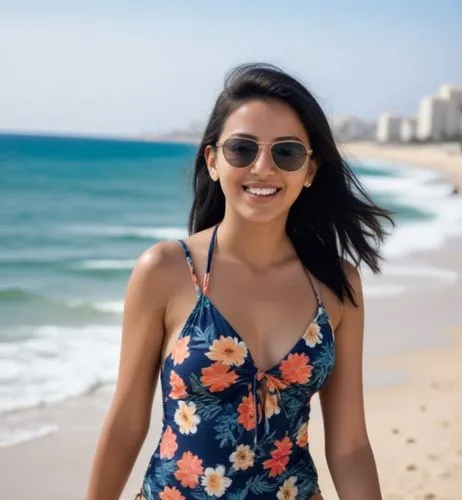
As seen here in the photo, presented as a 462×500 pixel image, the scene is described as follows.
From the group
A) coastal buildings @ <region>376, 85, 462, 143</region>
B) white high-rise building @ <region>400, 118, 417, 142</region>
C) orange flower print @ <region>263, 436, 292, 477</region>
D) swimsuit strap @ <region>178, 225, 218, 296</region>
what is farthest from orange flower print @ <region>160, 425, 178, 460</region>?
white high-rise building @ <region>400, 118, 417, 142</region>

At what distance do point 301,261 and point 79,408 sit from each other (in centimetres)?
465

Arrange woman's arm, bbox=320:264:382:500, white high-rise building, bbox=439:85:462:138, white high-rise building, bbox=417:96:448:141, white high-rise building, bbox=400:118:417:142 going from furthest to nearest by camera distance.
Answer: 1. white high-rise building, bbox=400:118:417:142
2. white high-rise building, bbox=417:96:448:141
3. white high-rise building, bbox=439:85:462:138
4. woman's arm, bbox=320:264:382:500

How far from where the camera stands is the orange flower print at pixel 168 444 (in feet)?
6.97

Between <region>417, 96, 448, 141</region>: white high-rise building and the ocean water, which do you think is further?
<region>417, 96, 448, 141</region>: white high-rise building

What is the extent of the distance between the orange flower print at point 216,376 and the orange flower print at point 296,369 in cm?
13

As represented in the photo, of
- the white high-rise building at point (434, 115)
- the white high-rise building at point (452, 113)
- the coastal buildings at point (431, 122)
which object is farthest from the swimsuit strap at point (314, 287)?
the white high-rise building at point (434, 115)

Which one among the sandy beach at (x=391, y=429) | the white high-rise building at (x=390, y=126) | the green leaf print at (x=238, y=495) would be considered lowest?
the white high-rise building at (x=390, y=126)

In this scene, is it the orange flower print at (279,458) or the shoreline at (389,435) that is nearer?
the orange flower print at (279,458)

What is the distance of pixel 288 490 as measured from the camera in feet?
6.98

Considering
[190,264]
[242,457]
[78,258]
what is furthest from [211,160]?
[78,258]

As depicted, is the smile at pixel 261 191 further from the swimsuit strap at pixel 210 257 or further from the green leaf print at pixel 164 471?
the green leaf print at pixel 164 471

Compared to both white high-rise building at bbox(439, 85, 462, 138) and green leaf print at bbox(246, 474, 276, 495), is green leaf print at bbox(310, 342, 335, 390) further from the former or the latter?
white high-rise building at bbox(439, 85, 462, 138)

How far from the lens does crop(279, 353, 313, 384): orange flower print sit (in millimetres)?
2111

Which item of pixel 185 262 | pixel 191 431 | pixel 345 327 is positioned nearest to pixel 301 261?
pixel 345 327
